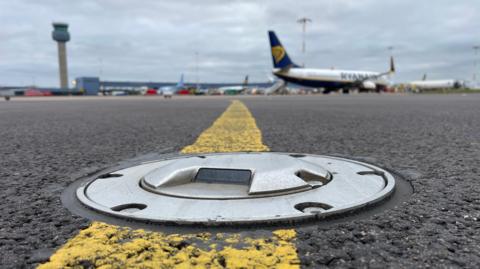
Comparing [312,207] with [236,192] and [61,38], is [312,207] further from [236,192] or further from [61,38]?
[61,38]

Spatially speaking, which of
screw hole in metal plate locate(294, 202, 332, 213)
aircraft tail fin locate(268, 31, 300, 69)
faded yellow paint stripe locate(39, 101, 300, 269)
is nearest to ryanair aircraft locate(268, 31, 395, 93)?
aircraft tail fin locate(268, 31, 300, 69)

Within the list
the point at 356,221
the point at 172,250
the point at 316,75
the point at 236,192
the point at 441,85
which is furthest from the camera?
the point at 441,85

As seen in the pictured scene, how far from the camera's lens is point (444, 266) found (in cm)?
71

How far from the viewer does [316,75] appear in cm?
3725

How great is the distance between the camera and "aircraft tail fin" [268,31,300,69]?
1394 inches

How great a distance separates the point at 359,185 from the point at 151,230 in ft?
2.23

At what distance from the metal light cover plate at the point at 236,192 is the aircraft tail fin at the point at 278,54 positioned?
35300 mm

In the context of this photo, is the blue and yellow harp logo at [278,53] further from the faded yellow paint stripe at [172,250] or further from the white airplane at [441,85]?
the white airplane at [441,85]

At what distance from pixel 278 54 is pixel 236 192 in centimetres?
3586

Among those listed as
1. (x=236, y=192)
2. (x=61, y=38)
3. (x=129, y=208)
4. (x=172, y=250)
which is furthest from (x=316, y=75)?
(x=61, y=38)

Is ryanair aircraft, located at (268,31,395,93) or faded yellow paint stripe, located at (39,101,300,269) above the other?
ryanair aircraft, located at (268,31,395,93)

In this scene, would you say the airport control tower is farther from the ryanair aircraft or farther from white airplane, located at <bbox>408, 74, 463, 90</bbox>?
white airplane, located at <bbox>408, 74, 463, 90</bbox>

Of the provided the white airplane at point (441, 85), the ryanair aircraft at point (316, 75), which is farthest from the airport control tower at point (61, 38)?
the white airplane at point (441, 85)

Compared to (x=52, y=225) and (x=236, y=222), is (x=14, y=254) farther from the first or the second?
(x=236, y=222)
